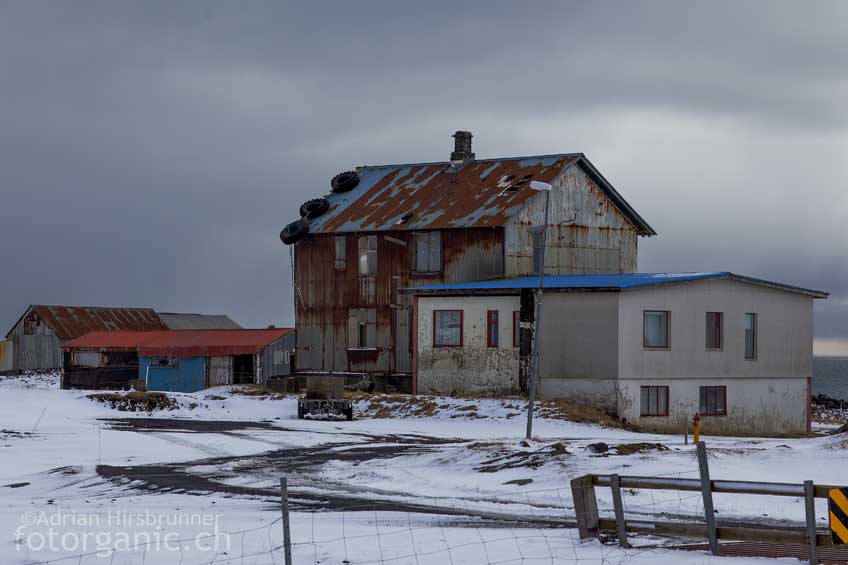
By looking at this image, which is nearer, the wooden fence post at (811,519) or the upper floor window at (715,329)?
the wooden fence post at (811,519)

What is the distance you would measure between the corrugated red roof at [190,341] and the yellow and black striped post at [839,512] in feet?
170

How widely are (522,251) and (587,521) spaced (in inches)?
1569

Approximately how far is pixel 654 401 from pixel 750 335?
19.5 feet

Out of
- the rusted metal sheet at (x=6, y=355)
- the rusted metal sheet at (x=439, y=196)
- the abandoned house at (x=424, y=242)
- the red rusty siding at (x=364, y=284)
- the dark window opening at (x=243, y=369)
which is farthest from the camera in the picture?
the rusted metal sheet at (x=6, y=355)

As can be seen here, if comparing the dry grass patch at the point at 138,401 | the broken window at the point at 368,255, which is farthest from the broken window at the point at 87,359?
the dry grass patch at the point at 138,401

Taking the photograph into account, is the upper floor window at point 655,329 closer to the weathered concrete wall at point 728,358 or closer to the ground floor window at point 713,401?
the weathered concrete wall at point 728,358

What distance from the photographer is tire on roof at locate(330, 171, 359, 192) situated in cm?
6550

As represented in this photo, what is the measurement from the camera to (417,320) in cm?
5159

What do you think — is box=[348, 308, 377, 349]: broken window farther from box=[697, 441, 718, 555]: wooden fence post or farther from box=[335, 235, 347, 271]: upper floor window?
box=[697, 441, 718, 555]: wooden fence post

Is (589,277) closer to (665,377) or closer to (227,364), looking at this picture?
(665,377)

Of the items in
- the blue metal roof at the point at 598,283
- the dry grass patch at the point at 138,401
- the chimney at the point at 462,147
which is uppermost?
the chimney at the point at 462,147

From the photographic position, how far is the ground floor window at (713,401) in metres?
47.5

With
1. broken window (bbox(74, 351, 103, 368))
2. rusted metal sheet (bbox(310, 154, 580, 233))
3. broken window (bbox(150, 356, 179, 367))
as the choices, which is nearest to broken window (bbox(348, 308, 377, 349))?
rusted metal sheet (bbox(310, 154, 580, 233))

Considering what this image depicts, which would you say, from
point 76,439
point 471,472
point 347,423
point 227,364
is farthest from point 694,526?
point 227,364
